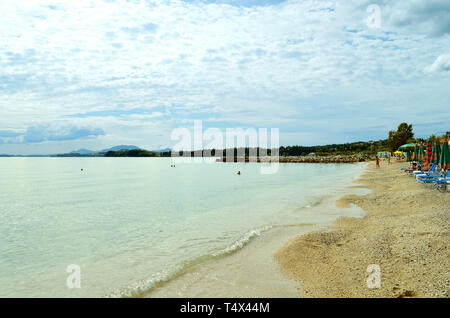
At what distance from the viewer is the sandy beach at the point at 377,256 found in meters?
5.85

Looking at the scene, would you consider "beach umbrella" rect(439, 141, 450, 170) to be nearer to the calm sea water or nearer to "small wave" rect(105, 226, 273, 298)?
the calm sea water

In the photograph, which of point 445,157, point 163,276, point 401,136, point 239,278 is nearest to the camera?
point 239,278

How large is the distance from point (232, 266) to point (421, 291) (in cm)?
438

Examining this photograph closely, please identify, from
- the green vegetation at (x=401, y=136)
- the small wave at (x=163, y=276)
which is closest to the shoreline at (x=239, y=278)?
the small wave at (x=163, y=276)

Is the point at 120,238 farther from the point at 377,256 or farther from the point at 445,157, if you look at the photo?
the point at 445,157

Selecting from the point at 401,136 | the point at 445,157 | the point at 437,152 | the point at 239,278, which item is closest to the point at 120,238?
the point at 239,278

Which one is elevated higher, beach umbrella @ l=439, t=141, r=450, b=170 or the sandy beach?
beach umbrella @ l=439, t=141, r=450, b=170

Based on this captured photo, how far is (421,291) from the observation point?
5.46 metres

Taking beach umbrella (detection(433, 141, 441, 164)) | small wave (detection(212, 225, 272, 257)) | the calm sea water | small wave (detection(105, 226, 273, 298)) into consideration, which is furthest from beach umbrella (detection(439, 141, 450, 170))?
small wave (detection(105, 226, 273, 298))

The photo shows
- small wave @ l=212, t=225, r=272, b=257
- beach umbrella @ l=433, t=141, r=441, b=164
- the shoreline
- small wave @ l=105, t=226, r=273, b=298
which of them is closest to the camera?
the shoreline

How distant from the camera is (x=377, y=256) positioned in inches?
299

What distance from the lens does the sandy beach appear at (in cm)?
585

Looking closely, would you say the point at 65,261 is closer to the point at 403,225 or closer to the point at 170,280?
the point at 170,280

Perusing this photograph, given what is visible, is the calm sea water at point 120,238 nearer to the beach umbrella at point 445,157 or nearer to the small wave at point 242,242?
the small wave at point 242,242
